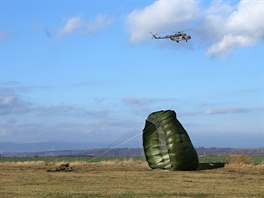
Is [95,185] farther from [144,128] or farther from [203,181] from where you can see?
[144,128]

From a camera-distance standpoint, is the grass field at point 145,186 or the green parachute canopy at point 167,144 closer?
the grass field at point 145,186

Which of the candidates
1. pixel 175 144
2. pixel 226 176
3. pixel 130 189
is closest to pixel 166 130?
pixel 175 144

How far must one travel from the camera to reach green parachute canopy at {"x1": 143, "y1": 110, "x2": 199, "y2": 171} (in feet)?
148

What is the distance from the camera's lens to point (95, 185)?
3375 centimetres

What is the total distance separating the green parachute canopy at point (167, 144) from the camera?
45.2m

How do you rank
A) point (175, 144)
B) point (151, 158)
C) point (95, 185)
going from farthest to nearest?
point (151, 158), point (175, 144), point (95, 185)

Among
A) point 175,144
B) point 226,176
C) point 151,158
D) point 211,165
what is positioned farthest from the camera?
point 211,165

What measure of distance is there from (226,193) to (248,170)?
2044 centimetres

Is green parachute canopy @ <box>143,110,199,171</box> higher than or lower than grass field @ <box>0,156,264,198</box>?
higher

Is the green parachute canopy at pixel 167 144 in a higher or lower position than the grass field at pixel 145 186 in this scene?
higher

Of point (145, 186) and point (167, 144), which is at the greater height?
point (167, 144)

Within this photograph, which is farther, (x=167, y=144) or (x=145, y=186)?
(x=167, y=144)

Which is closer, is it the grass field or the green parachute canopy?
the grass field

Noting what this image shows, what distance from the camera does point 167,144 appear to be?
150 feet
